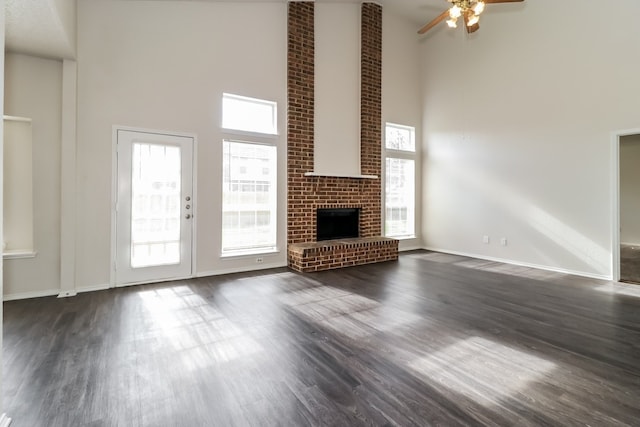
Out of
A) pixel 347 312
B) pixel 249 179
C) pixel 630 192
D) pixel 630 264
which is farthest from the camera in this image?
pixel 630 192

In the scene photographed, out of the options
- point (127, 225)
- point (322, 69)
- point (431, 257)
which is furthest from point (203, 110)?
point (431, 257)

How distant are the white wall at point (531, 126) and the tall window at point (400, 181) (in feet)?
1.28

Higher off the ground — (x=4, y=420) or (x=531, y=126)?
(x=531, y=126)

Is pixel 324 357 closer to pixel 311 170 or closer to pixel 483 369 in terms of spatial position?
pixel 483 369

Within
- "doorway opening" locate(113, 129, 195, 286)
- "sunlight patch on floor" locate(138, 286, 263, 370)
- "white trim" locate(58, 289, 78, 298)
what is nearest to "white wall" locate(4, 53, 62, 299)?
"white trim" locate(58, 289, 78, 298)

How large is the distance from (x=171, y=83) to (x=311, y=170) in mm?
2468

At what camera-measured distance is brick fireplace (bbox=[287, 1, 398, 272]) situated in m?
5.13

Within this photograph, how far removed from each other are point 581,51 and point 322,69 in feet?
13.0

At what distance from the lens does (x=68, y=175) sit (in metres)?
3.62

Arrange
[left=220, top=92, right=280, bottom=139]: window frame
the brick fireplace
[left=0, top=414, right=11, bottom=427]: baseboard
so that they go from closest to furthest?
[left=0, top=414, right=11, bottom=427]: baseboard < [left=220, top=92, right=280, bottom=139]: window frame < the brick fireplace

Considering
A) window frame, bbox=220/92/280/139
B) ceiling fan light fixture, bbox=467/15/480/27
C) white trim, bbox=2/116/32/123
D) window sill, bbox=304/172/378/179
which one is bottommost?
window sill, bbox=304/172/378/179

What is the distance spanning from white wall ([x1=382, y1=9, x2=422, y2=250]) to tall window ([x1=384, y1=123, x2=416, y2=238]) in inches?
5.4

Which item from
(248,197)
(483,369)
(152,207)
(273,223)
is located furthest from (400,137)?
(483,369)

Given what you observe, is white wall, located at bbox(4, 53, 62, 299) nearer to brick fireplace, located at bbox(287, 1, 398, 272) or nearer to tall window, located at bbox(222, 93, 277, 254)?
tall window, located at bbox(222, 93, 277, 254)
